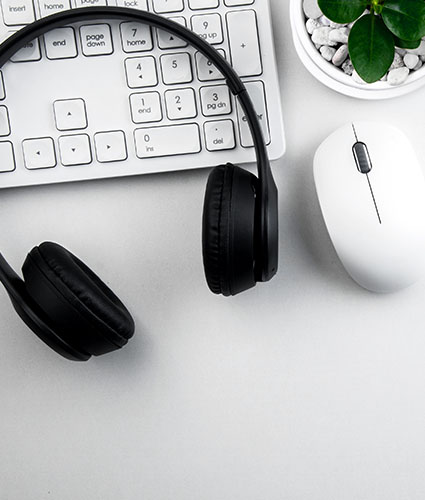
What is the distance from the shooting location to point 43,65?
0.60 m

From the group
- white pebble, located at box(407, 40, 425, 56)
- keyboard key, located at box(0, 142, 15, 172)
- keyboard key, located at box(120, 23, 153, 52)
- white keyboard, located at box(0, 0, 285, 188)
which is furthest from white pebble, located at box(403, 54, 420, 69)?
keyboard key, located at box(0, 142, 15, 172)

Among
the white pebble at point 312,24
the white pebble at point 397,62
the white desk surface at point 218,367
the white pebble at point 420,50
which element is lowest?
the white desk surface at point 218,367

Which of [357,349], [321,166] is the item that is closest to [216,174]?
[321,166]

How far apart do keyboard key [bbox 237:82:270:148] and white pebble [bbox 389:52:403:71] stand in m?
0.11

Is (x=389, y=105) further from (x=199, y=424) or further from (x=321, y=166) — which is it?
(x=199, y=424)

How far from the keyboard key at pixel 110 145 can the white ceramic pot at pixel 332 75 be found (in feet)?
0.55

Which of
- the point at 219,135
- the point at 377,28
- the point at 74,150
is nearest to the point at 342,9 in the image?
the point at 377,28

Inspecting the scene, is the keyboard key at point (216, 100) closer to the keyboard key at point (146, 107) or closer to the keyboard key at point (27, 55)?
the keyboard key at point (146, 107)

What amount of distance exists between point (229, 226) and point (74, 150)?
16 centimetres

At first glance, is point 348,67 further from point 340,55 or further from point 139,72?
point 139,72

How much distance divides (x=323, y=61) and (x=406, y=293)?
21cm

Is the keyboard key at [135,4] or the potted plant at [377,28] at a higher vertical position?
the keyboard key at [135,4]

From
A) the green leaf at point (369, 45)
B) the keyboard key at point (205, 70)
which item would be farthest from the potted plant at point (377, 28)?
the keyboard key at point (205, 70)

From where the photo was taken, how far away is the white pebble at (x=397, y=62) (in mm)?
589
